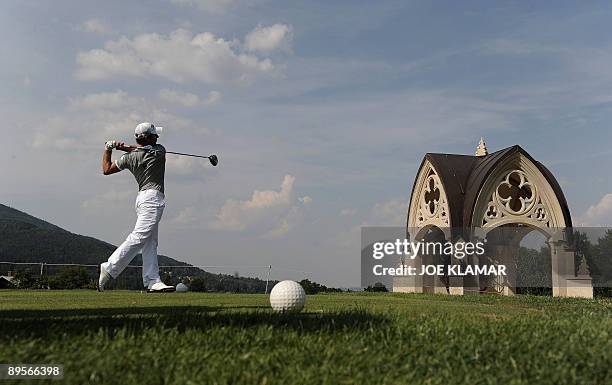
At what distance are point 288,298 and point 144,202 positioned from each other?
333cm

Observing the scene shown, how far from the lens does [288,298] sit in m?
7.21

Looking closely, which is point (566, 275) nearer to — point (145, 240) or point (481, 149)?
point (481, 149)

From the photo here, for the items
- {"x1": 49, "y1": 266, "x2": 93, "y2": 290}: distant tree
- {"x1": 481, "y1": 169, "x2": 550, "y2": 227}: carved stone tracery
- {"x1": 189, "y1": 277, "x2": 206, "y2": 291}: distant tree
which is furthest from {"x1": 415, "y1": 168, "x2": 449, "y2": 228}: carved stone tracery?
{"x1": 49, "y1": 266, "x2": 93, "y2": 290}: distant tree

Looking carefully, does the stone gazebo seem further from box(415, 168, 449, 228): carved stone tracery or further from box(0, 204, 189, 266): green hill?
box(0, 204, 189, 266): green hill

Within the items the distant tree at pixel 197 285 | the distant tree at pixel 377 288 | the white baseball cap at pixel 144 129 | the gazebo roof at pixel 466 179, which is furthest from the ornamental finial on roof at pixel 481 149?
the white baseball cap at pixel 144 129

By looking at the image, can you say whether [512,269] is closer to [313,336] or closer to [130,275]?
[130,275]

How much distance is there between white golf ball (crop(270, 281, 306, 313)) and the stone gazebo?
16.9 meters

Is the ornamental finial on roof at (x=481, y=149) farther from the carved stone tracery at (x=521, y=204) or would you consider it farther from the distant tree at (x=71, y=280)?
the distant tree at (x=71, y=280)

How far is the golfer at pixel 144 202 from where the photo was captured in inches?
354

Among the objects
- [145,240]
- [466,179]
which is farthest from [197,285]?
[145,240]

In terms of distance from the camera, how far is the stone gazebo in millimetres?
23203

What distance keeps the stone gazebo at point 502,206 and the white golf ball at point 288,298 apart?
16930 millimetres

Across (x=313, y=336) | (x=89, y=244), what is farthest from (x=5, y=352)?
(x=89, y=244)

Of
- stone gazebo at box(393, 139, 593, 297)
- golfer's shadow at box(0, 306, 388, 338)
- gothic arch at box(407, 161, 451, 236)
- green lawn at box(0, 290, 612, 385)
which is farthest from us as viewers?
gothic arch at box(407, 161, 451, 236)
